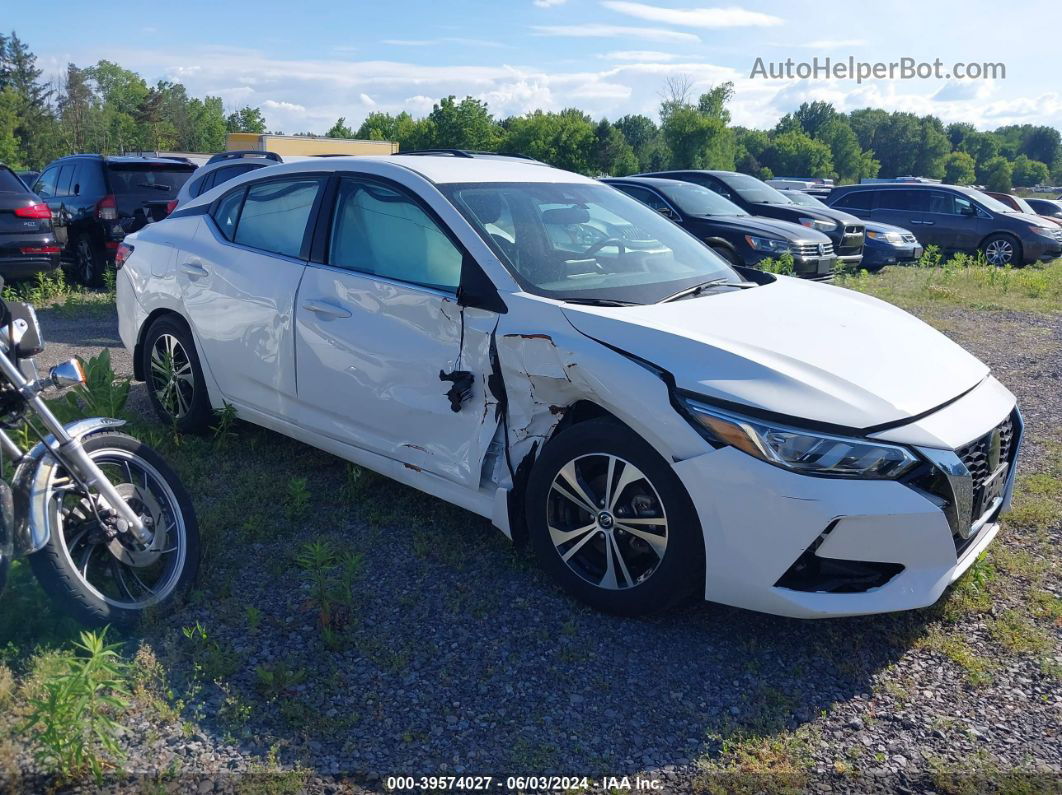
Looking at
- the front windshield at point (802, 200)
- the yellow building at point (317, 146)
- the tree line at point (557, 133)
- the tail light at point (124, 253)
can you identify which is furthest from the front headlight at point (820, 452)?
the tree line at point (557, 133)

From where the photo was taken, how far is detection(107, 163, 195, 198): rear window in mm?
11539

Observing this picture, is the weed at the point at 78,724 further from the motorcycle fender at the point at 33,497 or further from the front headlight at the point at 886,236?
the front headlight at the point at 886,236

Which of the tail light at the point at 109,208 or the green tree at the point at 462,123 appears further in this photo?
the green tree at the point at 462,123

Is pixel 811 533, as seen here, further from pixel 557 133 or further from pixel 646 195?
pixel 557 133

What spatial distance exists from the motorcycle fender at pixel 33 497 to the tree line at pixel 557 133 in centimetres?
6476

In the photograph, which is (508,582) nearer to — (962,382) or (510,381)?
(510,381)

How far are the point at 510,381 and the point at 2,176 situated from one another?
9577 mm

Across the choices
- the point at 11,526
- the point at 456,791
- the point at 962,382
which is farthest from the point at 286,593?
the point at 962,382

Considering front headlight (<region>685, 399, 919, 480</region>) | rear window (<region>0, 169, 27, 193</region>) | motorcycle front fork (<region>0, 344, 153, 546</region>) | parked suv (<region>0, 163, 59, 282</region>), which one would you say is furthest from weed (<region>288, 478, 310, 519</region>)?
rear window (<region>0, 169, 27, 193</region>)

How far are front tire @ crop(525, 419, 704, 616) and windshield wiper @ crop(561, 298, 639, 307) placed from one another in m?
0.53

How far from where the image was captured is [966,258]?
17781 mm

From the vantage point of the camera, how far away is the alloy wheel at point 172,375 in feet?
17.3

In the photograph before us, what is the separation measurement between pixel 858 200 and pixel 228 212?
1694cm

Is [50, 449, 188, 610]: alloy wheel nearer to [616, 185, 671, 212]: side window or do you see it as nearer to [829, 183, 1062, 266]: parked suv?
[616, 185, 671, 212]: side window
